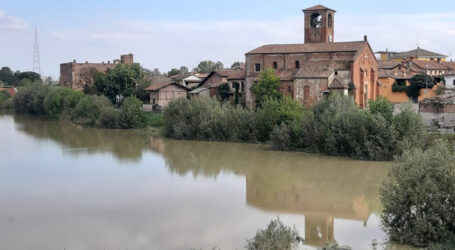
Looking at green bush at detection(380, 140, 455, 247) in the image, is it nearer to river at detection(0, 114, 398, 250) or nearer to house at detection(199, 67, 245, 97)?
river at detection(0, 114, 398, 250)

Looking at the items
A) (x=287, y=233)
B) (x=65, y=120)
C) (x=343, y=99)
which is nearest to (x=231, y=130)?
(x=343, y=99)

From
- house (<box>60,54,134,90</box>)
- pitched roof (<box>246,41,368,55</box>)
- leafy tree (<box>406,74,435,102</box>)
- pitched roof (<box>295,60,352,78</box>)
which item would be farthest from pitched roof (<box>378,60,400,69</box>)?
house (<box>60,54,134,90</box>)

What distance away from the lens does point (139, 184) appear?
20.2 m

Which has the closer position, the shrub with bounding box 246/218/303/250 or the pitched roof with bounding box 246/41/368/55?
the shrub with bounding box 246/218/303/250

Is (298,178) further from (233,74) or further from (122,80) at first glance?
(122,80)

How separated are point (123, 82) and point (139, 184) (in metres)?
28.0

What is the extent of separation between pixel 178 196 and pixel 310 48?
20954 millimetres

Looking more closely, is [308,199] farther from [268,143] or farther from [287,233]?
[268,143]

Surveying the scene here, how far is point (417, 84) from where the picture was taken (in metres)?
37.7

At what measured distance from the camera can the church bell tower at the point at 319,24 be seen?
38594 mm

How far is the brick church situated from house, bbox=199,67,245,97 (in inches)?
59.8

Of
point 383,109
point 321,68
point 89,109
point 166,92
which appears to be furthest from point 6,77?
point 383,109

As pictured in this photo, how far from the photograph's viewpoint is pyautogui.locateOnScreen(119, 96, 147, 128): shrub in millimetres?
38469

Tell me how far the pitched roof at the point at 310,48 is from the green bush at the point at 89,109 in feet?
42.6
